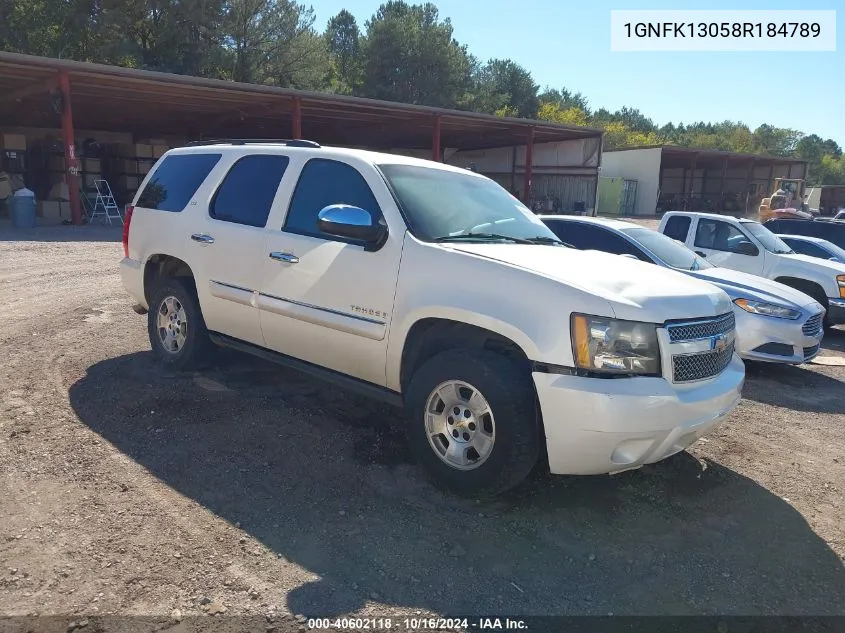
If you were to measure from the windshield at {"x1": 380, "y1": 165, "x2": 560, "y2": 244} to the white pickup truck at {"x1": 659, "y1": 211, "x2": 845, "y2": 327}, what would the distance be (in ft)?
18.3

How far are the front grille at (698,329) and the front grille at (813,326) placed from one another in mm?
3634

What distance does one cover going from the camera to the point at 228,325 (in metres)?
4.99

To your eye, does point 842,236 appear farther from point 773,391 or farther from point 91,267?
point 91,267

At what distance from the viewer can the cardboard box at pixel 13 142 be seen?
22641 millimetres

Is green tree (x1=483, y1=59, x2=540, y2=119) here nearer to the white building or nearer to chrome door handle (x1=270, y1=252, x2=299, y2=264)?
the white building

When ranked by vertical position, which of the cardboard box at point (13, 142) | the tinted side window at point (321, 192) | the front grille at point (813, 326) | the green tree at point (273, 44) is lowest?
the front grille at point (813, 326)

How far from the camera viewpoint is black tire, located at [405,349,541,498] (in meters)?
3.31

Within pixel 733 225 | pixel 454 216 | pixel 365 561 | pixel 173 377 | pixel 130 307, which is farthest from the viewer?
pixel 733 225

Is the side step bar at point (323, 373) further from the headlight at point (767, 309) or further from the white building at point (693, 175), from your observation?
the white building at point (693, 175)

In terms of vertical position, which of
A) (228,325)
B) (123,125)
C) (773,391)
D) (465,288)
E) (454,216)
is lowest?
(773,391)

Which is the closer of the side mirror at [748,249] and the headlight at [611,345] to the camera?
the headlight at [611,345]

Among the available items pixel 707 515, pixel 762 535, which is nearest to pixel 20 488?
pixel 707 515

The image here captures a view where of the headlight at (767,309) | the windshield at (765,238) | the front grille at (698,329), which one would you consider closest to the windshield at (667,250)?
the headlight at (767,309)

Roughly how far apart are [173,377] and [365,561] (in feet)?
10.1
